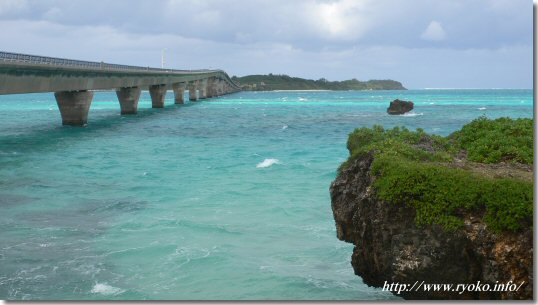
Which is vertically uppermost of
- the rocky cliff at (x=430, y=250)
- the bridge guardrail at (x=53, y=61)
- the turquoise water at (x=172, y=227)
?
the bridge guardrail at (x=53, y=61)

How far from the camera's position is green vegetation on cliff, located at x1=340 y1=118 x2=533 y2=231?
9758 millimetres

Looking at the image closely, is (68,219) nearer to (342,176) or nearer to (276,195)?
(276,195)

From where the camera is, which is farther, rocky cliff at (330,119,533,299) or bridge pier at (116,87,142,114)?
bridge pier at (116,87,142,114)

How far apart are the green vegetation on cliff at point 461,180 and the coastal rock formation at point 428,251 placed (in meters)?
0.19

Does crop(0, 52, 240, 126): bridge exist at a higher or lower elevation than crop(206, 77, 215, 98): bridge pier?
higher

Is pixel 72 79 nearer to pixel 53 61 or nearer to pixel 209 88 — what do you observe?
pixel 53 61

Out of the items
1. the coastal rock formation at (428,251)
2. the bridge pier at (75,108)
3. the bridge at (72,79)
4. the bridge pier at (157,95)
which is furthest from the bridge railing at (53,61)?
the bridge pier at (157,95)

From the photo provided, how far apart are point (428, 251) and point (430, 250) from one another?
48 mm

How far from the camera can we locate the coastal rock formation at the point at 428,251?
31.0 ft

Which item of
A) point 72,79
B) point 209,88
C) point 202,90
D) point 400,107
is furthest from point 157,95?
point 209,88

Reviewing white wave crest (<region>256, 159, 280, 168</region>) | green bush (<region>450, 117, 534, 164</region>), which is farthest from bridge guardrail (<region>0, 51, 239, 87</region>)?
green bush (<region>450, 117, 534, 164</region>)

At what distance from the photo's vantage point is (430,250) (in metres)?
10.4

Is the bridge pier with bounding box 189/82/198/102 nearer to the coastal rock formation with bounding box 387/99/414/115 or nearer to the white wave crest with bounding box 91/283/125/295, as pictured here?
the coastal rock formation with bounding box 387/99/414/115

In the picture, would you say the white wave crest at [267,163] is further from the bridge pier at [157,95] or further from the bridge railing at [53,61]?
the bridge pier at [157,95]
